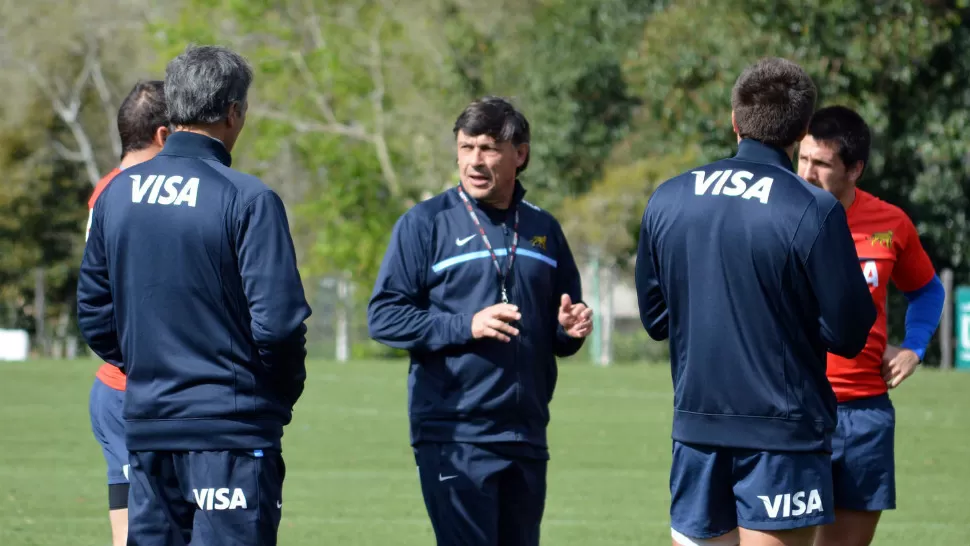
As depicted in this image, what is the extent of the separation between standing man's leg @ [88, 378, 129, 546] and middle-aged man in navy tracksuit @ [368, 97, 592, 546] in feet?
4.04

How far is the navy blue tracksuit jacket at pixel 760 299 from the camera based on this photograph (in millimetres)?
4566

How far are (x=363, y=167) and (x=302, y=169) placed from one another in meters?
13.5

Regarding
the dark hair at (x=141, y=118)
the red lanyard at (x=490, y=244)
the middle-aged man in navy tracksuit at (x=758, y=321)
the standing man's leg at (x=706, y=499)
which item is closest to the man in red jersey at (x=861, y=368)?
the red lanyard at (x=490, y=244)

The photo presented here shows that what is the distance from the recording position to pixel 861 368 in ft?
20.3

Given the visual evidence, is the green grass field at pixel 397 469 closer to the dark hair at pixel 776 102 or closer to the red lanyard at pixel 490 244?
the red lanyard at pixel 490 244

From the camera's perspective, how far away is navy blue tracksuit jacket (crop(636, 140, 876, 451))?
4.57 m

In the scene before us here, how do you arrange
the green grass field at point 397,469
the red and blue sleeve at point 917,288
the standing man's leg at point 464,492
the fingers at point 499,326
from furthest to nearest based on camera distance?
1. the green grass field at point 397,469
2. the red and blue sleeve at point 917,288
3. the standing man's leg at point 464,492
4. the fingers at point 499,326

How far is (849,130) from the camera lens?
243 inches

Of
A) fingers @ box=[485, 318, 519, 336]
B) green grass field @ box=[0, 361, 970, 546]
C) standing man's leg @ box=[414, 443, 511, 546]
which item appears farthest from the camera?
green grass field @ box=[0, 361, 970, 546]

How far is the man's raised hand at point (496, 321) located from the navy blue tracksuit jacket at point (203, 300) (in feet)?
3.54

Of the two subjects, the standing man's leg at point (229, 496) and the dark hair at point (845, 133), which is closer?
the standing man's leg at point (229, 496)

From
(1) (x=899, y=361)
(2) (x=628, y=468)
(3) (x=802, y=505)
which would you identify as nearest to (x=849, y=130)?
(1) (x=899, y=361)

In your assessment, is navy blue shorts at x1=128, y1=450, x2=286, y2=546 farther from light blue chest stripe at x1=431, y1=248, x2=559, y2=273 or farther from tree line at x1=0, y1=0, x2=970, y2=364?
tree line at x1=0, y1=0, x2=970, y2=364

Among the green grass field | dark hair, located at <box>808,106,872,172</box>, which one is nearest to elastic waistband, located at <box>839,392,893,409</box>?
dark hair, located at <box>808,106,872,172</box>
